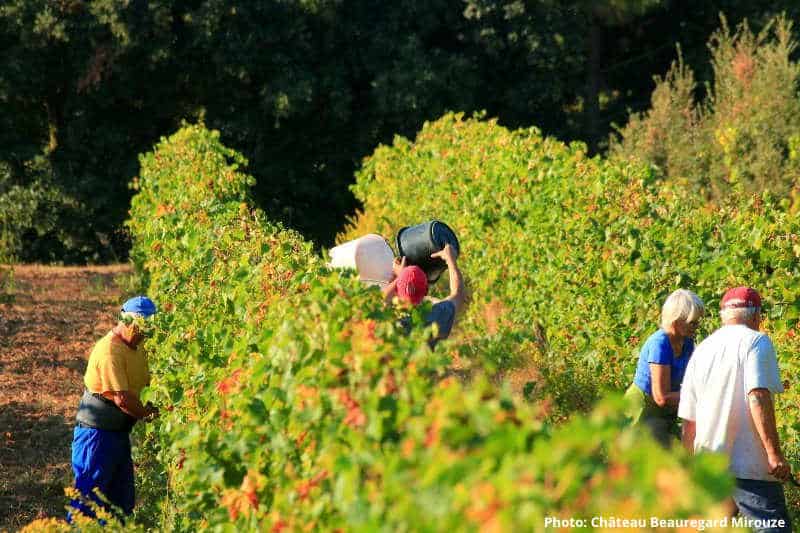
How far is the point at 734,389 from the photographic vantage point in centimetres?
495

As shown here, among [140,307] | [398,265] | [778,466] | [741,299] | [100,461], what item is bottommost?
[778,466]

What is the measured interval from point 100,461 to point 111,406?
303 mm

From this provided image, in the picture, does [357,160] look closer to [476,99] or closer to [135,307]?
[476,99]

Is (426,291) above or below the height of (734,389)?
above

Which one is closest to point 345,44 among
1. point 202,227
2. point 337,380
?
point 202,227

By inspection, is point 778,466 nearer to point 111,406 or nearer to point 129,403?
point 129,403

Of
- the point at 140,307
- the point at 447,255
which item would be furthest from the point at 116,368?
the point at 447,255

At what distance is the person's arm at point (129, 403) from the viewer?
6344mm

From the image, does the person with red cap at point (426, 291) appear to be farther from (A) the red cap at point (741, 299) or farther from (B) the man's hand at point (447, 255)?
(A) the red cap at point (741, 299)

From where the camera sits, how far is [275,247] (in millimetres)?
6371

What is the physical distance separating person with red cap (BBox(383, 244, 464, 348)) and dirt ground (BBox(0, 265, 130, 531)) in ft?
9.35

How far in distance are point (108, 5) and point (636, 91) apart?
1200cm

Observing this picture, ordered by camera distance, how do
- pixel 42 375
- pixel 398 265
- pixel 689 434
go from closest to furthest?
pixel 689 434 < pixel 398 265 < pixel 42 375

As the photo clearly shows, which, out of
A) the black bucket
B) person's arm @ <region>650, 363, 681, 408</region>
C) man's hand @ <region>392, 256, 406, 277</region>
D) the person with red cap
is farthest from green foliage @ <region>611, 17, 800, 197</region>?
person's arm @ <region>650, 363, 681, 408</region>
